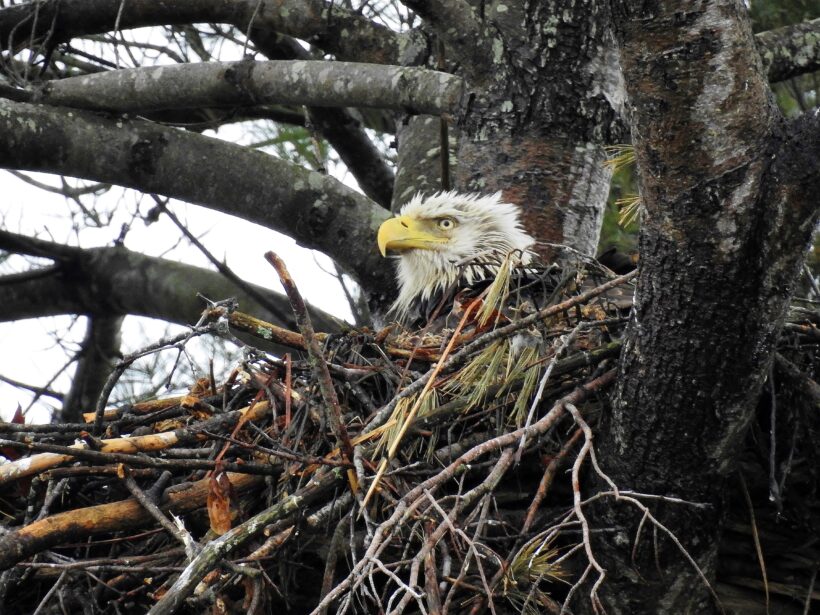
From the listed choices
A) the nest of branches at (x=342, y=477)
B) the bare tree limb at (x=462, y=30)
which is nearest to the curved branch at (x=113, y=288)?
the bare tree limb at (x=462, y=30)

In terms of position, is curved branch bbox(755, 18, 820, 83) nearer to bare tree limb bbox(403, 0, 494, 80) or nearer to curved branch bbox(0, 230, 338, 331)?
bare tree limb bbox(403, 0, 494, 80)

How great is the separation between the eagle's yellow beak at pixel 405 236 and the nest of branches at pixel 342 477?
88 cm

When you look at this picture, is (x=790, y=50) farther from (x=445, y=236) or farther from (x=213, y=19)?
(x=213, y=19)

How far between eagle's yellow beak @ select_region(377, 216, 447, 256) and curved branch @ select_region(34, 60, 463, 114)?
482 mm

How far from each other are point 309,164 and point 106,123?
1815 millimetres

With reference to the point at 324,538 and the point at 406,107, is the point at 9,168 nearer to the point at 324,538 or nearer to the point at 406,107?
the point at 406,107

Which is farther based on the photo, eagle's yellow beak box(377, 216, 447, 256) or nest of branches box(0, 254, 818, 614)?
eagle's yellow beak box(377, 216, 447, 256)

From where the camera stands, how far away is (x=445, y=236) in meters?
4.39

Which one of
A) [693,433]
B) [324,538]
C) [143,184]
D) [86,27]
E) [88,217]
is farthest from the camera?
[88,217]

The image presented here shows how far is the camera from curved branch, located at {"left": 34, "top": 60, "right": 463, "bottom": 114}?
Result: 14.7 ft

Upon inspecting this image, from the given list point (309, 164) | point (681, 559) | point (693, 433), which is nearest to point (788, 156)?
point (693, 433)

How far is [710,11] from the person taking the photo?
7.80 ft

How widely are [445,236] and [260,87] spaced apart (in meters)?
1.09

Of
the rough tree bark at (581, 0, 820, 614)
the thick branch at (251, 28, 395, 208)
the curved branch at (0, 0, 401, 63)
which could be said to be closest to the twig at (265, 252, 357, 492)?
the rough tree bark at (581, 0, 820, 614)
